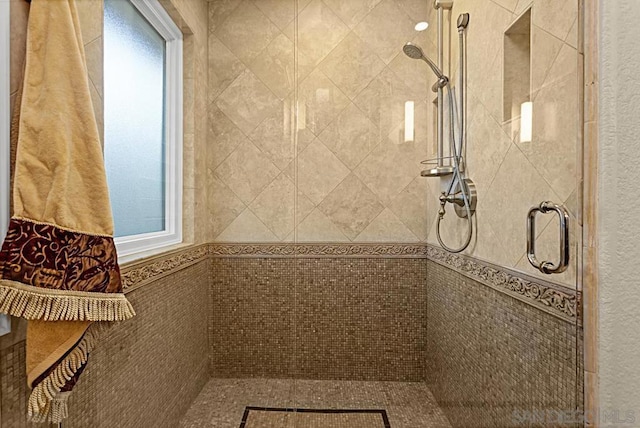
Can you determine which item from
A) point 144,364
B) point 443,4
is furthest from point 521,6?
point 144,364

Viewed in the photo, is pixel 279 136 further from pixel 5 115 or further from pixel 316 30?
pixel 5 115

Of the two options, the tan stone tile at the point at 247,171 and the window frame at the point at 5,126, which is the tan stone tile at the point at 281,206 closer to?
the tan stone tile at the point at 247,171

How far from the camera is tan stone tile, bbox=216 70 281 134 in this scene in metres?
1.94

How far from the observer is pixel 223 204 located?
2029 mm

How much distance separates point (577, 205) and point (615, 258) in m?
0.14

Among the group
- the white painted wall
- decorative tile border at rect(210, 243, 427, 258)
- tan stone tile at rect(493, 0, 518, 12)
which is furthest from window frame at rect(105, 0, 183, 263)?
the white painted wall

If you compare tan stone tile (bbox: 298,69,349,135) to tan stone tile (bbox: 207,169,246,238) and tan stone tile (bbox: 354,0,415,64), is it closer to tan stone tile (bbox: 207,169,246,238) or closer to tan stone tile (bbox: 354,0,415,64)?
tan stone tile (bbox: 354,0,415,64)

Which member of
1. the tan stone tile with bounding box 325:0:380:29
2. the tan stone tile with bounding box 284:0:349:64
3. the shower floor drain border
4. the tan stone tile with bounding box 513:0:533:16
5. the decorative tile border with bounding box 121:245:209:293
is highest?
the tan stone tile with bounding box 325:0:380:29

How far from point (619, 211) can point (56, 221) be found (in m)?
1.20

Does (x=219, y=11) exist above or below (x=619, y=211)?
above

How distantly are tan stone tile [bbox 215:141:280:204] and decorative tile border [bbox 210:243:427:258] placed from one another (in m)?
0.24

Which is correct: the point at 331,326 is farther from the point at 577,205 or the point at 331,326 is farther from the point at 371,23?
the point at 371,23

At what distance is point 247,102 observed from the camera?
199 cm

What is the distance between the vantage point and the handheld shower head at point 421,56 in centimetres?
169
